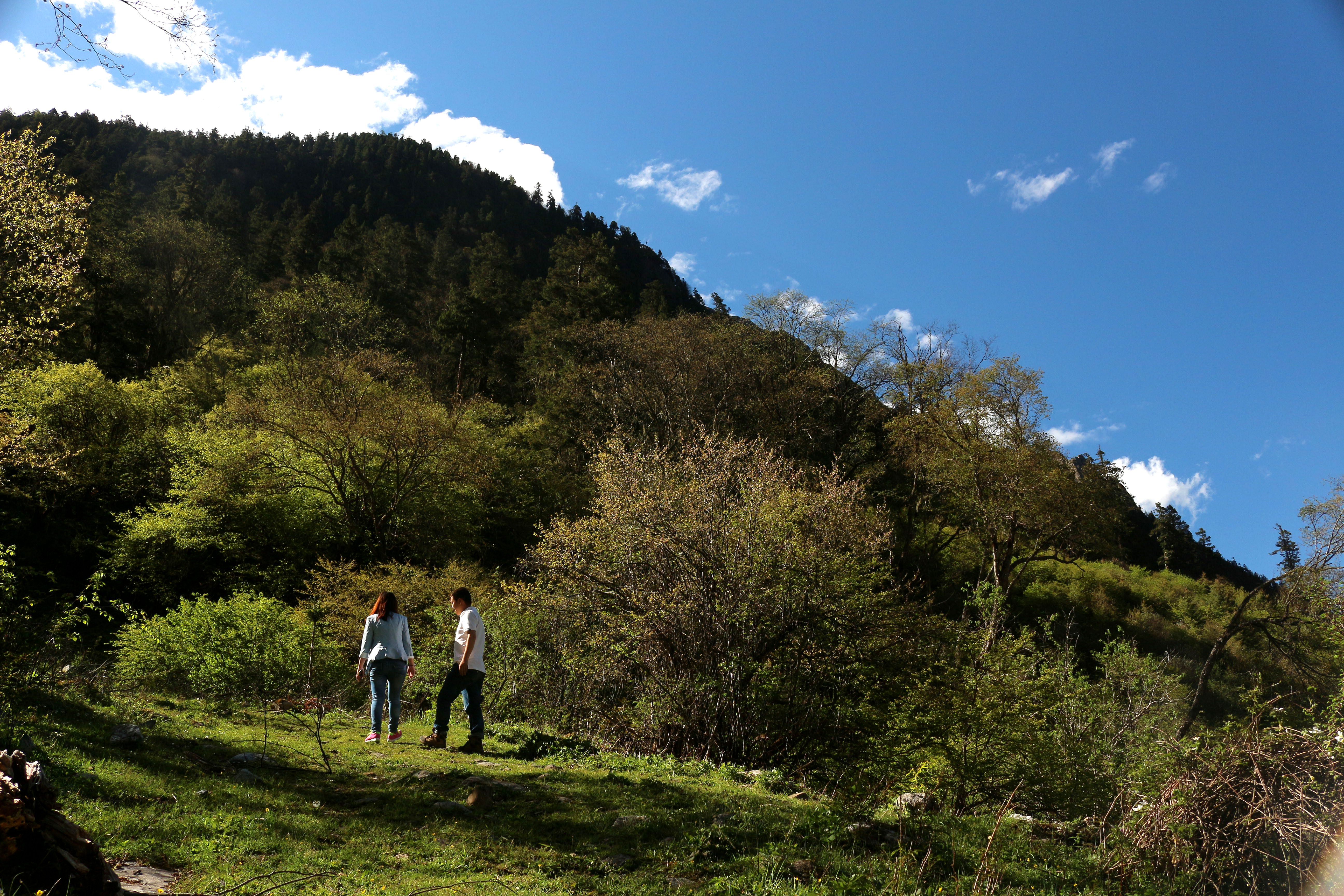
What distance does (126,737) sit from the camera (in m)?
6.25

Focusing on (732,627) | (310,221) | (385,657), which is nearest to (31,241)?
(385,657)

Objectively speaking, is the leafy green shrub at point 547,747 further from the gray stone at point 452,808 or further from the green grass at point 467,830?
the gray stone at point 452,808

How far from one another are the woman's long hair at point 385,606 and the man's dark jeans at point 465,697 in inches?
37.8

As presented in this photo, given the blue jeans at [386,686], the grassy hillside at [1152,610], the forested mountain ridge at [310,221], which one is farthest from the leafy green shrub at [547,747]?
the grassy hillside at [1152,610]

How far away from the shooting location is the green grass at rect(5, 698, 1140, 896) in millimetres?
4383

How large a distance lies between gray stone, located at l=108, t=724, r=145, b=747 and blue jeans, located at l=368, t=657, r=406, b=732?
2.15 m

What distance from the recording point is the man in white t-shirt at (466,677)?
807 cm

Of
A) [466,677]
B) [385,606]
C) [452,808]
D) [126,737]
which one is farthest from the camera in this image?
[466,677]

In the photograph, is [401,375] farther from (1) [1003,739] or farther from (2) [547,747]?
(1) [1003,739]

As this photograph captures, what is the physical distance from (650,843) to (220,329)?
4875cm

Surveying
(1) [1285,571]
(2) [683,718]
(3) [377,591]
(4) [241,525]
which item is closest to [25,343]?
(3) [377,591]

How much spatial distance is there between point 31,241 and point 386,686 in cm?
1460

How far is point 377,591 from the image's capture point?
65.1 ft

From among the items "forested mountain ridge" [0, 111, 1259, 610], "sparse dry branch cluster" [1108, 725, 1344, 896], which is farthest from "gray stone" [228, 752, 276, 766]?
"forested mountain ridge" [0, 111, 1259, 610]
